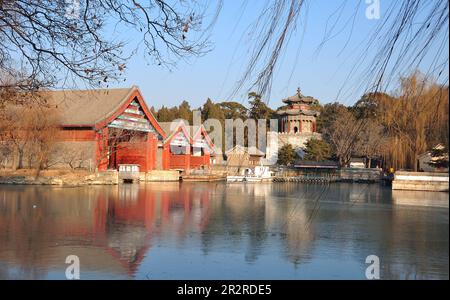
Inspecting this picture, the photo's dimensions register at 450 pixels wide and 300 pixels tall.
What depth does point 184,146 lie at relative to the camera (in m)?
28.7

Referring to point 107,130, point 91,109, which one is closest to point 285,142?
point 107,130

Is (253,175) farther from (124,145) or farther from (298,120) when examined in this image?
(124,145)

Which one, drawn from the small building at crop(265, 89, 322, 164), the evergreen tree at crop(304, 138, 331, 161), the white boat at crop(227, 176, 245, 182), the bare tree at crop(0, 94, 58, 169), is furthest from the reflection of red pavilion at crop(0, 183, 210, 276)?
the small building at crop(265, 89, 322, 164)

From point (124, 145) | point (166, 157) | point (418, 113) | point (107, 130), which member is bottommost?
point (418, 113)

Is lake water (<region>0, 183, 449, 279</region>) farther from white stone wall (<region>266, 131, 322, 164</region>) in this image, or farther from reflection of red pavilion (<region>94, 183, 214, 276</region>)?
white stone wall (<region>266, 131, 322, 164</region>)

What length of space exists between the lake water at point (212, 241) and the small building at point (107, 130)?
27.4ft

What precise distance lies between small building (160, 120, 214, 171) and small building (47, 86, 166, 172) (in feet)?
5.87

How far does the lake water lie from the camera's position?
5930 mm

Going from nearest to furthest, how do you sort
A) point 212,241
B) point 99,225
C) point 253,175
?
point 212,241 < point 99,225 < point 253,175

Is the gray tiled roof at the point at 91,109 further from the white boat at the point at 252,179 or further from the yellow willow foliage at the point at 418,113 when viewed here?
the yellow willow foliage at the point at 418,113

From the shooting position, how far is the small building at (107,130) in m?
21.6

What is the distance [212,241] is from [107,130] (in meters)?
15.2

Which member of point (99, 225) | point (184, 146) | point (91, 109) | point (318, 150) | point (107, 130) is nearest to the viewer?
point (99, 225)
